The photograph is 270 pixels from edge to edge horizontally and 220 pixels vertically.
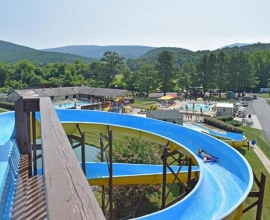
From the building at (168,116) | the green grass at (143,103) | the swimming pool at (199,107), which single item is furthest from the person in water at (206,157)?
the green grass at (143,103)

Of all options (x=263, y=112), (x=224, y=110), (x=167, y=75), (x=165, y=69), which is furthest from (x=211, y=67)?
(x=224, y=110)

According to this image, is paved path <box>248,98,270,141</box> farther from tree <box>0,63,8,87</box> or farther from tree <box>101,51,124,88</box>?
tree <box>0,63,8,87</box>

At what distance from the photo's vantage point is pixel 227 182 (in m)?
6.45

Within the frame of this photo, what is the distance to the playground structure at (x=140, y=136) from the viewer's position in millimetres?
1121

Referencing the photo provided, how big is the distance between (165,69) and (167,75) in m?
0.89

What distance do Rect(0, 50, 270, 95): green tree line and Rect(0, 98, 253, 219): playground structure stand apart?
31479 mm

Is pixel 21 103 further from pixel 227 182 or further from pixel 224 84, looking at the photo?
pixel 224 84

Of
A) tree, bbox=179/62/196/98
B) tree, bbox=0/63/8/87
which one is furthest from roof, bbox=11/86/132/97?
tree, bbox=0/63/8/87

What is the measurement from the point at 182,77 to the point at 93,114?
1353 inches

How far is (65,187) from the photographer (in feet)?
3.58

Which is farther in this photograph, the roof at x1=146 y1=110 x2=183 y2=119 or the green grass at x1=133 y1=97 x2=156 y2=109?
the green grass at x1=133 y1=97 x2=156 y2=109

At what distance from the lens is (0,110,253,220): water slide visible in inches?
189

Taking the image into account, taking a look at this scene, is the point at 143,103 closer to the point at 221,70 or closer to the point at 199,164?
the point at 221,70

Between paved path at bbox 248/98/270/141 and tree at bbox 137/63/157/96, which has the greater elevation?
tree at bbox 137/63/157/96
